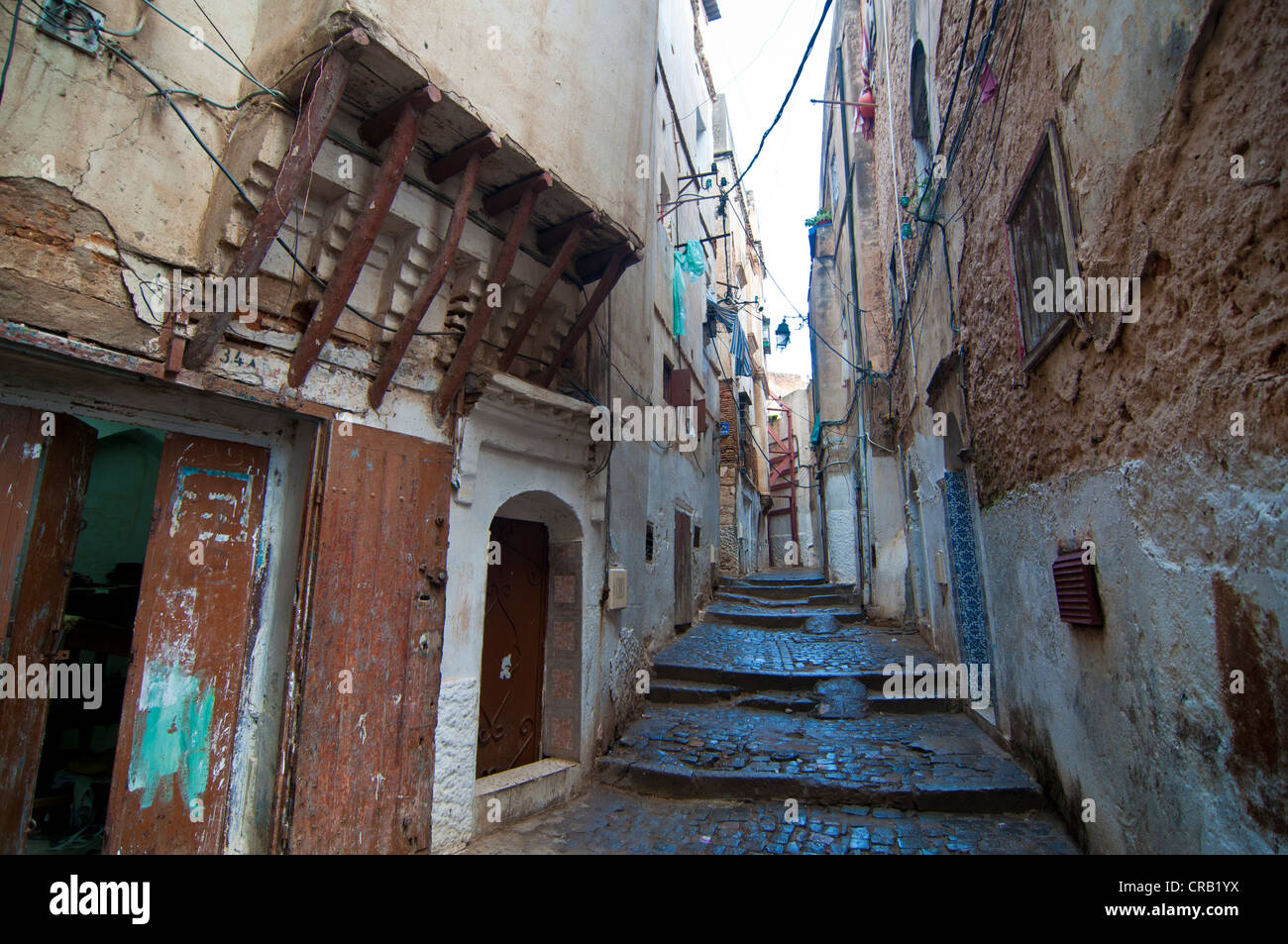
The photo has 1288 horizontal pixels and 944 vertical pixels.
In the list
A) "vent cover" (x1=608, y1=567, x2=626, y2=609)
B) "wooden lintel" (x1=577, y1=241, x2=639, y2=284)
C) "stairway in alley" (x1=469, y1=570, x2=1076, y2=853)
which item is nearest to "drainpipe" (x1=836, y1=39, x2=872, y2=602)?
"stairway in alley" (x1=469, y1=570, x2=1076, y2=853)

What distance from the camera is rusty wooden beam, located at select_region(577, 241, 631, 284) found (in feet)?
16.8

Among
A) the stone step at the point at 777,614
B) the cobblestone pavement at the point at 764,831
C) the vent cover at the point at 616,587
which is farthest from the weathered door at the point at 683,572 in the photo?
the cobblestone pavement at the point at 764,831

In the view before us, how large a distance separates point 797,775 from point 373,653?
342cm

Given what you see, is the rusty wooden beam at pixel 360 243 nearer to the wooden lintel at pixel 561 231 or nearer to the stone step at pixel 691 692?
the wooden lintel at pixel 561 231

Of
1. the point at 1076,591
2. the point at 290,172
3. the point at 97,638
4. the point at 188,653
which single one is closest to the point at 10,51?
the point at 290,172

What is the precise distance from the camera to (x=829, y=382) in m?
16.2

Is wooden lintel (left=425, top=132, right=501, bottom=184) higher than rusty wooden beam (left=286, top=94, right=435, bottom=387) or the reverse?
higher

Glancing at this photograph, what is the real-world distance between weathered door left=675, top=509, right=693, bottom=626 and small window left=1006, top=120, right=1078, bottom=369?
250 inches

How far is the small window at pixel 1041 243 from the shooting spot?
10.6 feet

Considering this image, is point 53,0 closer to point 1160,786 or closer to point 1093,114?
point 1093,114

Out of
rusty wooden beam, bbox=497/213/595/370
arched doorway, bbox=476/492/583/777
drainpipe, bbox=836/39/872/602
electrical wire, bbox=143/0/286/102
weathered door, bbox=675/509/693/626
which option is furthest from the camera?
drainpipe, bbox=836/39/872/602

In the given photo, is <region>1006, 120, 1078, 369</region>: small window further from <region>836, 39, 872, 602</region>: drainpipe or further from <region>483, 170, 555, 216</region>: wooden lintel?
<region>836, 39, 872, 602</region>: drainpipe

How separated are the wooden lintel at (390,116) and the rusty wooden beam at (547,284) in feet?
4.50
